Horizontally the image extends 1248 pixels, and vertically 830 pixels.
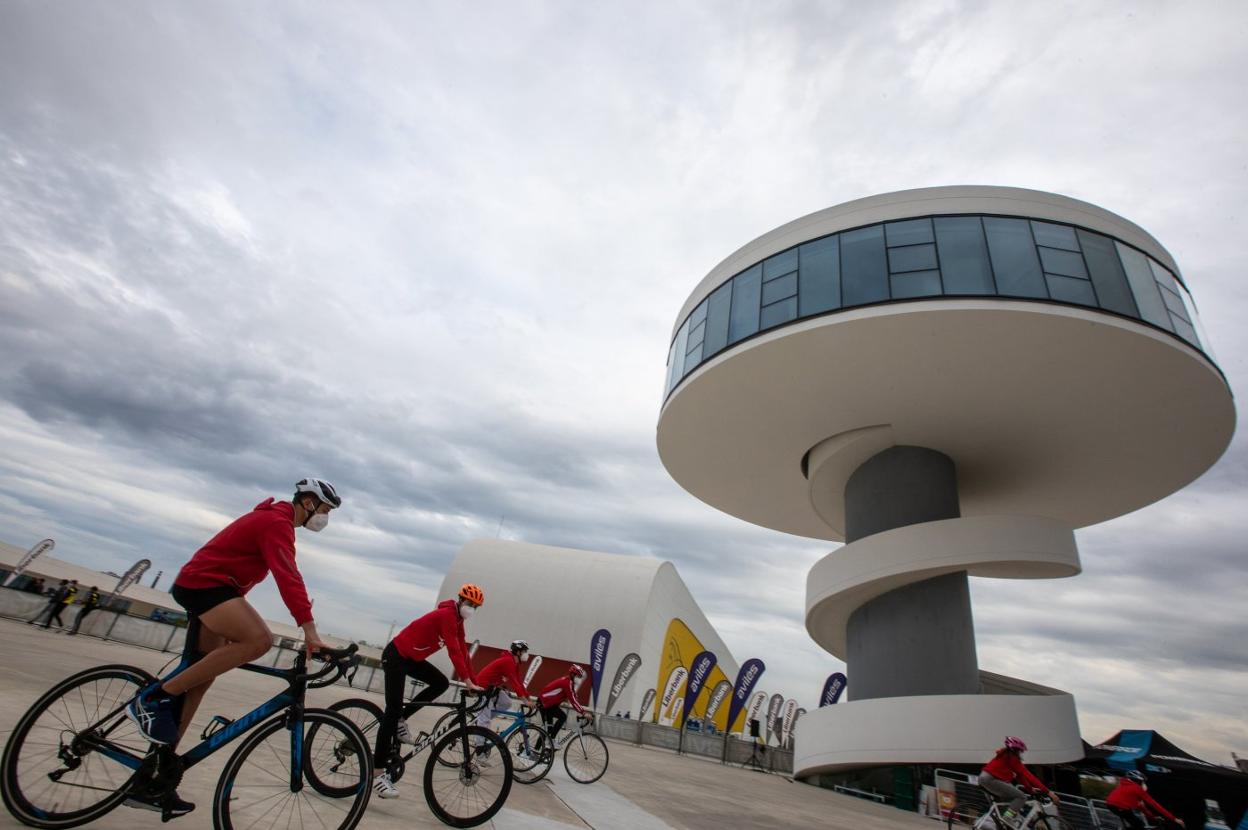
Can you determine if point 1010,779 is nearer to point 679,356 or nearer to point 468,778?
point 468,778

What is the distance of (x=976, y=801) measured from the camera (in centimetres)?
1425

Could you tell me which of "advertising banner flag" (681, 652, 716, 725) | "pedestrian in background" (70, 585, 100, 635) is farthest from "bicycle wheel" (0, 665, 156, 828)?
"advertising banner flag" (681, 652, 716, 725)

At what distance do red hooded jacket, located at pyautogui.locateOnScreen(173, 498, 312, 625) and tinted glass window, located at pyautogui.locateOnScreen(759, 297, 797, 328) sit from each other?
14.9m

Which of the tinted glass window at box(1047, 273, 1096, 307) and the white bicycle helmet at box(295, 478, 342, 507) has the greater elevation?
the tinted glass window at box(1047, 273, 1096, 307)

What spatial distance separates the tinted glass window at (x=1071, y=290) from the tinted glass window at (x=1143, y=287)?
1.33 meters

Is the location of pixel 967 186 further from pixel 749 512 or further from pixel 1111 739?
pixel 1111 739

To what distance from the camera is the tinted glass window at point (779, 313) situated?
16.8m

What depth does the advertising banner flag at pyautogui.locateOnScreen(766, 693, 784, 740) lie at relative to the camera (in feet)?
135

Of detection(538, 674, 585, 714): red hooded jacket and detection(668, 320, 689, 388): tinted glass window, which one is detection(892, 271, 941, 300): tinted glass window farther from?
detection(538, 674, 585, 714): red hooded jacket

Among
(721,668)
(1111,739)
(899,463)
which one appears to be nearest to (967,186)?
(899,463)

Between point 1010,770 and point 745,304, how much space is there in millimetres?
12491

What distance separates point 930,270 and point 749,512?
13.7 meters

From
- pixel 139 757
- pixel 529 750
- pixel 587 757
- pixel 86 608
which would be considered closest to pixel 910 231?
pixel 587 757

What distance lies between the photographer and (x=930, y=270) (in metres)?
15.3
